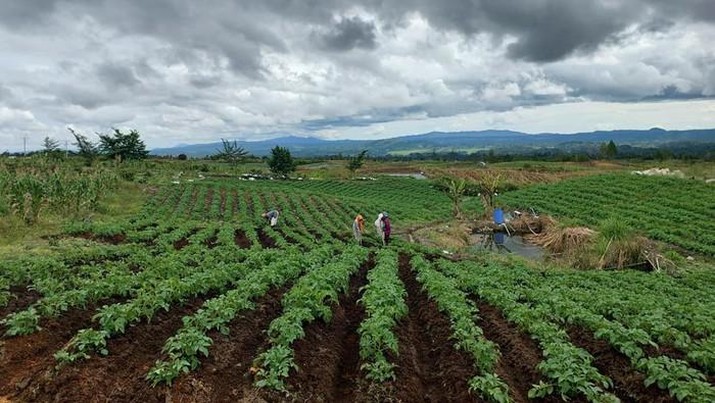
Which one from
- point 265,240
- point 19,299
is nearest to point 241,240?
point 265,240

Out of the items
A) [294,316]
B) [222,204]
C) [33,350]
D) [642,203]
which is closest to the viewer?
[33,350]

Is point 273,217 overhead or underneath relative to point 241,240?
overhead

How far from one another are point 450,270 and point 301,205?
24.1 metres

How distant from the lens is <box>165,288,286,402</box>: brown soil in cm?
700

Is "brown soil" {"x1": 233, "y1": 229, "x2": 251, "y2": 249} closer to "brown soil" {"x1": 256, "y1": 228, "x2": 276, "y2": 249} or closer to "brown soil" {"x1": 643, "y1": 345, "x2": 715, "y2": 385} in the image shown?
"brown soil" {"x1": 256, "y1": 228, "x2": 276, "y2": 249}

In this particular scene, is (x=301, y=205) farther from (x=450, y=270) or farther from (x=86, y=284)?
(x=86, y=284)

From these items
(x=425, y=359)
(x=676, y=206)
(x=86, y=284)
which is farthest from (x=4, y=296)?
(x=676, y=206)

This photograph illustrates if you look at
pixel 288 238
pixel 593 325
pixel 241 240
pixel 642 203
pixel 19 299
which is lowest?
pixel 642 203

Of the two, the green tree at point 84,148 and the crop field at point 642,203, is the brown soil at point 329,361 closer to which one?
the crop field at point 642,203

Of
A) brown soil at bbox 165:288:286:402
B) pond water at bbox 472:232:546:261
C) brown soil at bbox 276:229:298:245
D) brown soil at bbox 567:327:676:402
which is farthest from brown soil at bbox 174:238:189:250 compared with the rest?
brown soil at bbox 567:327:676:402

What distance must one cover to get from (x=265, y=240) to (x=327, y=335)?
53.3 feet

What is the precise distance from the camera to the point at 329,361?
8727 mm

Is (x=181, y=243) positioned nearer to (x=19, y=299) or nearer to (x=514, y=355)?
(x=19, y=299)

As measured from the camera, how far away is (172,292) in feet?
33.7
